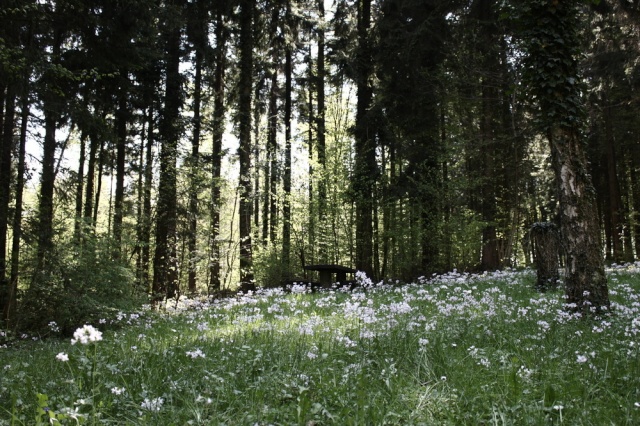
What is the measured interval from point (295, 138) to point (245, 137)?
20.6 ft

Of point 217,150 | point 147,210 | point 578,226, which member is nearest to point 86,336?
point 578,226

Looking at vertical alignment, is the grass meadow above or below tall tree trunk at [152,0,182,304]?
below

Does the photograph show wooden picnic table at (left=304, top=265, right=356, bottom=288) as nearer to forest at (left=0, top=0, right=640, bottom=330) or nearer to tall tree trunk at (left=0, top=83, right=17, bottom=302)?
forest at (left=0, top=0, right=640, bottom=330)

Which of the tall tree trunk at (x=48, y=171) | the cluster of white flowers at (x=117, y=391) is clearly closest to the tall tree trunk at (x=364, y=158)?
the tall tree trunk at (x=48, y=171)

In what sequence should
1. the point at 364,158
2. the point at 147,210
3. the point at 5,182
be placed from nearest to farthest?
the point at 5,182 < the point at 147,210 < the point at 364,158

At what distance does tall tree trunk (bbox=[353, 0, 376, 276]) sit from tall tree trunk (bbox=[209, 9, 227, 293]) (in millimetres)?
5479

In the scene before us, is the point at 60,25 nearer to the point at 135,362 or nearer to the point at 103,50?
the point at 103,50

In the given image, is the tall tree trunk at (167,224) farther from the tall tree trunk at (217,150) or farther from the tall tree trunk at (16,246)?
the tall tree trunk at (16,246)

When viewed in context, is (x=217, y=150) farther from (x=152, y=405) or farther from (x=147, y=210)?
(x=152, y=405)

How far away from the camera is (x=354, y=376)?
11.8ft

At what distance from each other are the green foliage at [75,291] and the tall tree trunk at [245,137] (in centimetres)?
522

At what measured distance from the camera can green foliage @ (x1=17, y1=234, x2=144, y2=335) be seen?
8.94m

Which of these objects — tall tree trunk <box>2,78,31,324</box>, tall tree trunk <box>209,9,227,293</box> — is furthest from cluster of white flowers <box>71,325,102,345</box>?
tall tree trunk <box>209,9,227,293</box>

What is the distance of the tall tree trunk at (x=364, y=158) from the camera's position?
16969 mm
